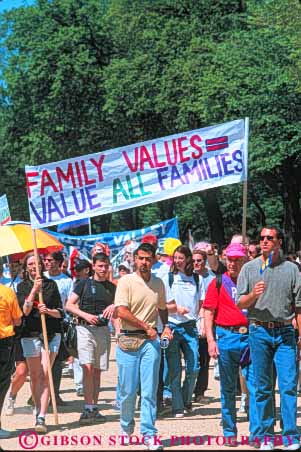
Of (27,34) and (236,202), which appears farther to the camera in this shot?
(236,202)

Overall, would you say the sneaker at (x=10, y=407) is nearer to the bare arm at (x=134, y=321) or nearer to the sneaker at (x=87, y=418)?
the sneaker at (x=87, y=418)

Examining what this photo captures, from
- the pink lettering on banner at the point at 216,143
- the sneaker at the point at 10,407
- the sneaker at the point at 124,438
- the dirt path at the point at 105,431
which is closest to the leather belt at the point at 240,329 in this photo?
the dirt path at the point at 105,431

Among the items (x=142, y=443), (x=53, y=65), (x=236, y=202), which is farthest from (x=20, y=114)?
(x=142, y=443)

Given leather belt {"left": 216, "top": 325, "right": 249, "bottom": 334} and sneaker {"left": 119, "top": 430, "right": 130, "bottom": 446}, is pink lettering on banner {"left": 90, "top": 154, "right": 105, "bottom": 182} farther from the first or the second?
sneaker {"left": 119, "top": 430, "right": 130, "bottom": 446}

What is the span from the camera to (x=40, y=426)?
8789 millimetres

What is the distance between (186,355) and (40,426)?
2.05 meters

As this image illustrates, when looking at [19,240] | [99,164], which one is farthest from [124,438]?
[19,240]

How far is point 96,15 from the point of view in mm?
38062

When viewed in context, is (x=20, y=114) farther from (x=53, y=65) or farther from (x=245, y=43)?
(x=245, y=43)

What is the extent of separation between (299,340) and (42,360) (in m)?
2.93

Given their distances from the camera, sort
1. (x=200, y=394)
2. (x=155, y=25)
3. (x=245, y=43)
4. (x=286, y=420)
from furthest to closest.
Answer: (x=155, y=25), (x=245, y=43), (x=200, y=394), (x=286, y=420)

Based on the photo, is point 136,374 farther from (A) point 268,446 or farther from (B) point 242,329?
(A) point 268,446

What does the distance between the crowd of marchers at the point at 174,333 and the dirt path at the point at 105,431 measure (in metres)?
0.16

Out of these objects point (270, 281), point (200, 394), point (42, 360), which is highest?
point (270, 281)
